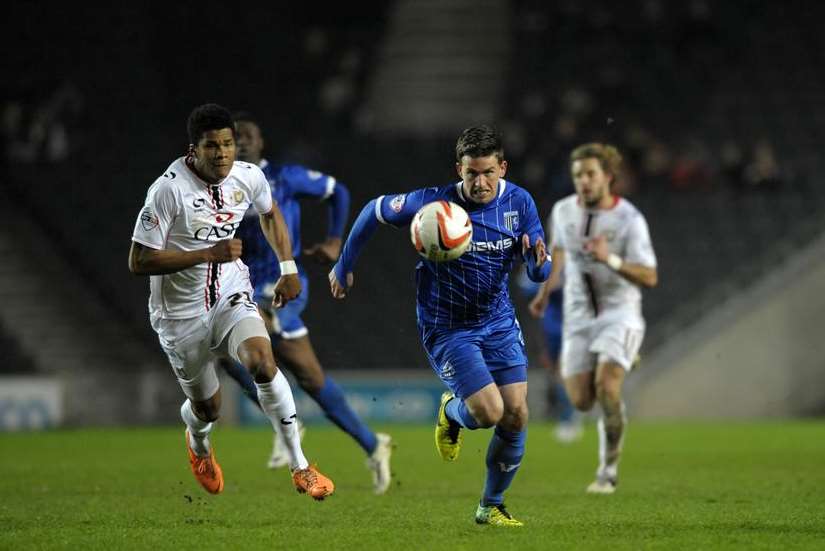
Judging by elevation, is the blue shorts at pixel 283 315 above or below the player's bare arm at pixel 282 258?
below

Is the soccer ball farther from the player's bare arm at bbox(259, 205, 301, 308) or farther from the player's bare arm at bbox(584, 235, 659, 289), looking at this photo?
the player's bare arm at bbox(584, 235, 659, 289)

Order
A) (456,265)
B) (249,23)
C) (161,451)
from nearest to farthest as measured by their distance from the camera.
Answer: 1. (456,265)
2. (161,451)
3. (249,23)

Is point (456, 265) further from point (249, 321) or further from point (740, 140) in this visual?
point (740, 140)

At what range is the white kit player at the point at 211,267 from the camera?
746 cm

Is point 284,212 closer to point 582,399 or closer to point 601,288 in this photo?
point 601,288

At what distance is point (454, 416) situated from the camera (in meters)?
7.67

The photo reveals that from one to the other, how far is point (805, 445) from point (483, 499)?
7.87 meters

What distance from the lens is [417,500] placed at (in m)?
9.10

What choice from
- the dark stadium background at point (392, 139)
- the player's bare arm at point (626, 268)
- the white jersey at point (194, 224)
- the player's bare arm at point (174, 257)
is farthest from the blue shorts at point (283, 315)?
the dark stadium background at point (392, 139)

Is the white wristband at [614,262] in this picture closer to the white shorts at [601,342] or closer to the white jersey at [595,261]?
the white jersey at [595,261]

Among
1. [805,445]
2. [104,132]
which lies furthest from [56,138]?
[805,445]

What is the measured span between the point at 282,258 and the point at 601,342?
3005 mm

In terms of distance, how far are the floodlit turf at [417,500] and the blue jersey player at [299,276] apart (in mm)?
405

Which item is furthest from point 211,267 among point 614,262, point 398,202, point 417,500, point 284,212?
point 614,262
